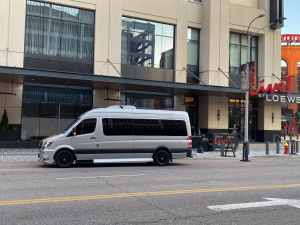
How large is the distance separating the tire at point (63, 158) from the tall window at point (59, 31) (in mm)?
12256

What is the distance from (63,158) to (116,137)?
2.43 metres

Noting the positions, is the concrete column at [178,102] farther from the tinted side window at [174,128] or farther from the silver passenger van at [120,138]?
the tinted side window at [174,128]

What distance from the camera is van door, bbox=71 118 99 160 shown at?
45.2ft

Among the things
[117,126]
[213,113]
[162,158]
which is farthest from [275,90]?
[117,126]

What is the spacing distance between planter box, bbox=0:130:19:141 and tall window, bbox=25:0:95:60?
5.83 meters

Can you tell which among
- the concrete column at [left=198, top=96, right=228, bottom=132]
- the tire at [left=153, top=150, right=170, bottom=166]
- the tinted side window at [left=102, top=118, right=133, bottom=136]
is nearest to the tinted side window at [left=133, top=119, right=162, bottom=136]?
the tinted side window at [left=102, top=118, right=133, bottom=136]

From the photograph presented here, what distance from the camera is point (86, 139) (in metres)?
13.9

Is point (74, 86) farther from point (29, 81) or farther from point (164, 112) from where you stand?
point (164, 112)

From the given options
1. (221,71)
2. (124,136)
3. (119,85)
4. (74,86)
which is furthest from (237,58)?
(124,136)

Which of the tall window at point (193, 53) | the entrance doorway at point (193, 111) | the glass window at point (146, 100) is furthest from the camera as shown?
the entrance doorway at point (193, 111)

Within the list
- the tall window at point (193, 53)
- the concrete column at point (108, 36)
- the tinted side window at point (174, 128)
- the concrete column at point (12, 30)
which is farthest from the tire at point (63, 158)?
the tall window at point (193, 53)

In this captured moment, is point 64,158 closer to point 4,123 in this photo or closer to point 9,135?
point 9,135

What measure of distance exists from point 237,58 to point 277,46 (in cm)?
467

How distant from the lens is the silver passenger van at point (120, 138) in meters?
13.7
